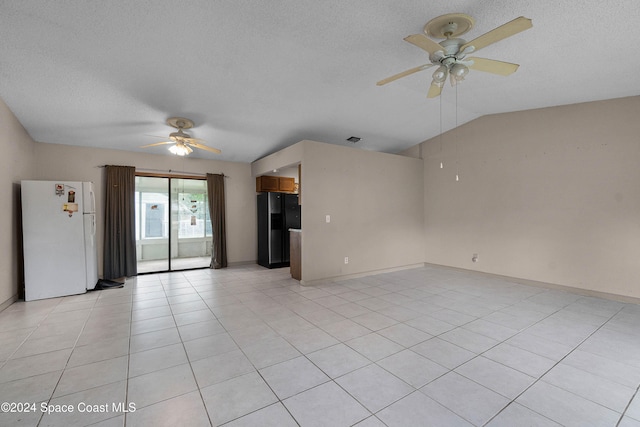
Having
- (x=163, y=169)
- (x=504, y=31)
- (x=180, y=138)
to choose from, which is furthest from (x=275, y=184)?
(x=504, y=31)

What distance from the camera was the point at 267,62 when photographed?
311cm

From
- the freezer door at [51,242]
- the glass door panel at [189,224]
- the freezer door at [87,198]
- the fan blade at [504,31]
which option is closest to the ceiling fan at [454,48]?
the fan blade at [504,31]

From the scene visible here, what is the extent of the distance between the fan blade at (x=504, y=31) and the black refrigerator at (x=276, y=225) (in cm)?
478

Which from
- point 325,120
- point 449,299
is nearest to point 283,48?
point 325,120

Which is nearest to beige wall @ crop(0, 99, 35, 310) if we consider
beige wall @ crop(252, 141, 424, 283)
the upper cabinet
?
beige wall @ crop(252, 141, 424, 283)

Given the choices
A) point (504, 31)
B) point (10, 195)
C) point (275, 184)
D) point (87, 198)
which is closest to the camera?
point (504, 31)

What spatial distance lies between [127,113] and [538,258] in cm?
706

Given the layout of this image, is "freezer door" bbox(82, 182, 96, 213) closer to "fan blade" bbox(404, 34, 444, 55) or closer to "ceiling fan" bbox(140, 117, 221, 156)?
"ceiling fan" bbox(140, 117, 221, 156)

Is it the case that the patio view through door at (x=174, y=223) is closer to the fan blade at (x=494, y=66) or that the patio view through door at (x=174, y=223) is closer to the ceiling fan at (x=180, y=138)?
the ceiling fan at (x=180, y=138)

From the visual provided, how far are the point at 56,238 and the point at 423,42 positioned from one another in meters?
5.48

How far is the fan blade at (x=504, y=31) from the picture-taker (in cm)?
188

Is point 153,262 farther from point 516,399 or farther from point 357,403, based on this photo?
point 516,399

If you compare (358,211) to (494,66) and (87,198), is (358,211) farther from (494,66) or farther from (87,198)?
(87,198)

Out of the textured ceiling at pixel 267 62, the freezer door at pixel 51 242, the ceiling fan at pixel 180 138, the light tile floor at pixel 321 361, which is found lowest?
the light tile floor at pixel 321 361
